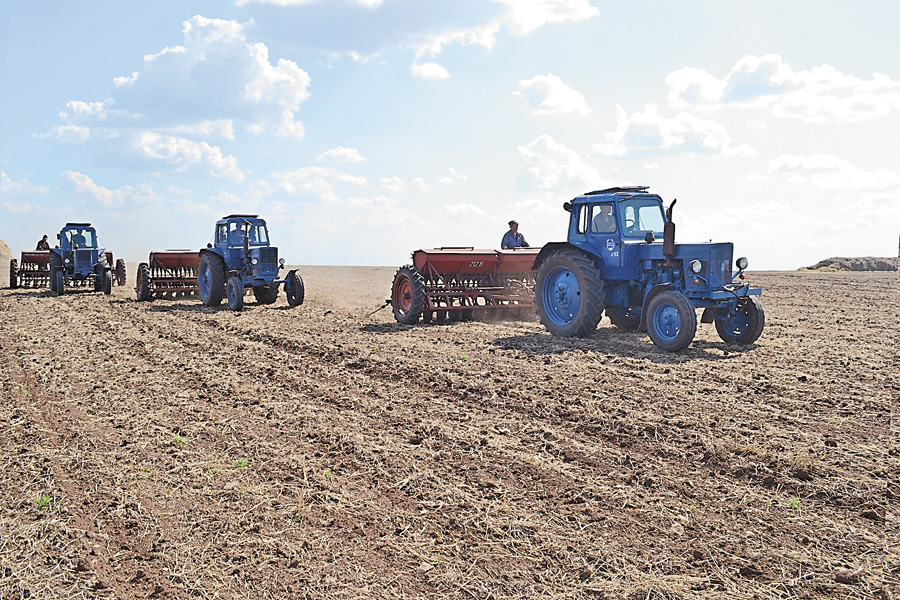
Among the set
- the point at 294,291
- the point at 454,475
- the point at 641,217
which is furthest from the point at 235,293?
the point at 454,475

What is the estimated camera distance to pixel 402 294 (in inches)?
580

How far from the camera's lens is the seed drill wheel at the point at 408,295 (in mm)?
13961

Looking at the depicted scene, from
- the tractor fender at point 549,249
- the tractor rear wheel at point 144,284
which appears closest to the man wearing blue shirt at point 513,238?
the tractor fender at point 549,249

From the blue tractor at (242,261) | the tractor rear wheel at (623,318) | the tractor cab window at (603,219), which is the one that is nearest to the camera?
the tractor cab window at (603,219)

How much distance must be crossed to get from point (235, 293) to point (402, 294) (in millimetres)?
4773

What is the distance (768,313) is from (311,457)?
13.2 m

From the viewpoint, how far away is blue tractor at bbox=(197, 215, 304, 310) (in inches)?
698

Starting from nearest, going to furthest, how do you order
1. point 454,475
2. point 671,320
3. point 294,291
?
1. point 454,475
2. point 671,320
3. point 294,291

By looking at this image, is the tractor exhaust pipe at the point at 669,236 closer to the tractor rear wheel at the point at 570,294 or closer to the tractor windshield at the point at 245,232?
the tractor rear wheel at the point at 570,294

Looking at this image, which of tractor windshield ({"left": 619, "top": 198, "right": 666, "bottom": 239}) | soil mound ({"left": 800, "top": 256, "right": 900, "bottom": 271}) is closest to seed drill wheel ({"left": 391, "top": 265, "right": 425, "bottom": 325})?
tractor windshield ({"left": 619, "top": 198, "right": 666, "bottom": 239})

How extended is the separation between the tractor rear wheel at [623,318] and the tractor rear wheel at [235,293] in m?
8.78

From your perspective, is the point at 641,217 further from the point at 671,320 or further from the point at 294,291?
the point at 294,291

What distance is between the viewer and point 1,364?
10445 mm

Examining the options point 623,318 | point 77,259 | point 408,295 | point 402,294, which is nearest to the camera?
point 623,318
